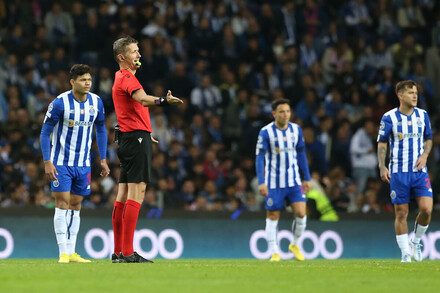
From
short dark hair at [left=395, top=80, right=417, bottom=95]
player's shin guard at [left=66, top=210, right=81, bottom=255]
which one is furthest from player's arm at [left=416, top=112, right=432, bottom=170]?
player's shin guard at [left=66, top=210, right=81, bottom=255]

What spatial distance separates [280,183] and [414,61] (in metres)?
8.66

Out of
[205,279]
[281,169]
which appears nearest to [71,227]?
[205,279]

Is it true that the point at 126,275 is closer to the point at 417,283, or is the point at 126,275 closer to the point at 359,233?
the point at 417,283

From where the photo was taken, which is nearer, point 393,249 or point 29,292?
point 29,292

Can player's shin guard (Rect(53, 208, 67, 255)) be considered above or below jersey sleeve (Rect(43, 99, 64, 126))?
below

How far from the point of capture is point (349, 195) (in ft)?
55.9

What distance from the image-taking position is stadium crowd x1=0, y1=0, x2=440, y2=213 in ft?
54.0

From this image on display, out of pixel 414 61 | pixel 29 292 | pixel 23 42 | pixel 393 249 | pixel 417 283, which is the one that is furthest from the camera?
pixel 414 61

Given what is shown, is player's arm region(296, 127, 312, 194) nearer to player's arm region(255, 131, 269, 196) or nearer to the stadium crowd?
player's arm region(255, 131, 269, 196)

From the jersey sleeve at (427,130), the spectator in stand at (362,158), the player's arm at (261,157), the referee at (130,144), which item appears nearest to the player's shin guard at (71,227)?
the referee at (130,144)

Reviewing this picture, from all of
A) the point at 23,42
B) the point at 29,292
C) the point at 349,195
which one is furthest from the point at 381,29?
the point at 29,292

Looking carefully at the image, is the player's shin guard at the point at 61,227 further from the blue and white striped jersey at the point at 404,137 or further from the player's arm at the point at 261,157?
the blue and white striped jersey at the point at 404,137

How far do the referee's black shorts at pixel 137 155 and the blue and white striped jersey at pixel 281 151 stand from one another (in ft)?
11.6

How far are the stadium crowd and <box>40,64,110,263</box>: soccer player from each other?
5.08 metres
